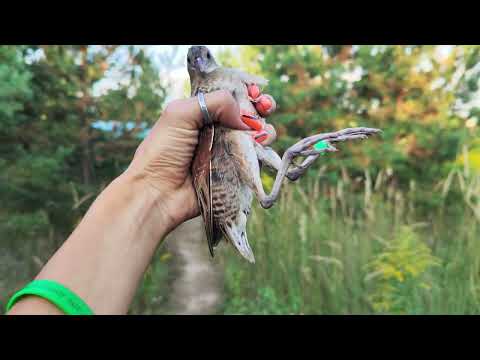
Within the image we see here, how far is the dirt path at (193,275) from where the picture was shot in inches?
173

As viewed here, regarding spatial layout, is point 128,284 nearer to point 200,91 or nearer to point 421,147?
point 200,91

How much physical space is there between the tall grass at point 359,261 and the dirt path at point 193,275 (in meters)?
0.22

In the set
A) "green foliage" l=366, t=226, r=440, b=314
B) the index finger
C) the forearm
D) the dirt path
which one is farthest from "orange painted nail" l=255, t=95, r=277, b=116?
the dirt path

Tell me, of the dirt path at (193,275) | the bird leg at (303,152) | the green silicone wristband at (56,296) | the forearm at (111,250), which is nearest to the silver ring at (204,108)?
the bird leg at (303,152)

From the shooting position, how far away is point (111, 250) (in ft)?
5.75

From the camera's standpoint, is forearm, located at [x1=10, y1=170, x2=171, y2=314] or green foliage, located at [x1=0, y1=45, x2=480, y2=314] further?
green foliage, located at [x1=0, y1=45, x2=480, y2=314]

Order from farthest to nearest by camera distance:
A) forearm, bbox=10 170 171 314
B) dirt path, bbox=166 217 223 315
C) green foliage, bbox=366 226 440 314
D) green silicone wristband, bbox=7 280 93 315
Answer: dirt path, bbox=166 217 223 315 < green foliage, bbox=366 226 440 314 < forearm, bbox=10 170 171 314 < green silicone wristband, bbox=7 280 93 315

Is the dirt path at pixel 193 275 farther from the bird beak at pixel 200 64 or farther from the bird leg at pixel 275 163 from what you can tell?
the bird beak at pixel 200 64

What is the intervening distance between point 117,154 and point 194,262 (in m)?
1.46

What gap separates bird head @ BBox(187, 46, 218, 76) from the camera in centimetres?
194

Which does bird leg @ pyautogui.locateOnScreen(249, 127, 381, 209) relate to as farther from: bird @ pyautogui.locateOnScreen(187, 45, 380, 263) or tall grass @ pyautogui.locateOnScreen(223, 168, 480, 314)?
tall grass @ pyautogui.locateOnScreen(223, 168, 480, 314)

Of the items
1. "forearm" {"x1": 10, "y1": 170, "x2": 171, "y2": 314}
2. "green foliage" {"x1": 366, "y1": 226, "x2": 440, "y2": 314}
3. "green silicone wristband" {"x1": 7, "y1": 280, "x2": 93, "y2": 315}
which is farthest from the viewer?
"green foliage" {"x1": 366, "y1": 226, "x2": 440, "y2": 314}

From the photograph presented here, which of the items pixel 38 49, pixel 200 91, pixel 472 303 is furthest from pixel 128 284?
pixel 38 49

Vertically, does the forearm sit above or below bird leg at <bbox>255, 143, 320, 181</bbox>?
below
